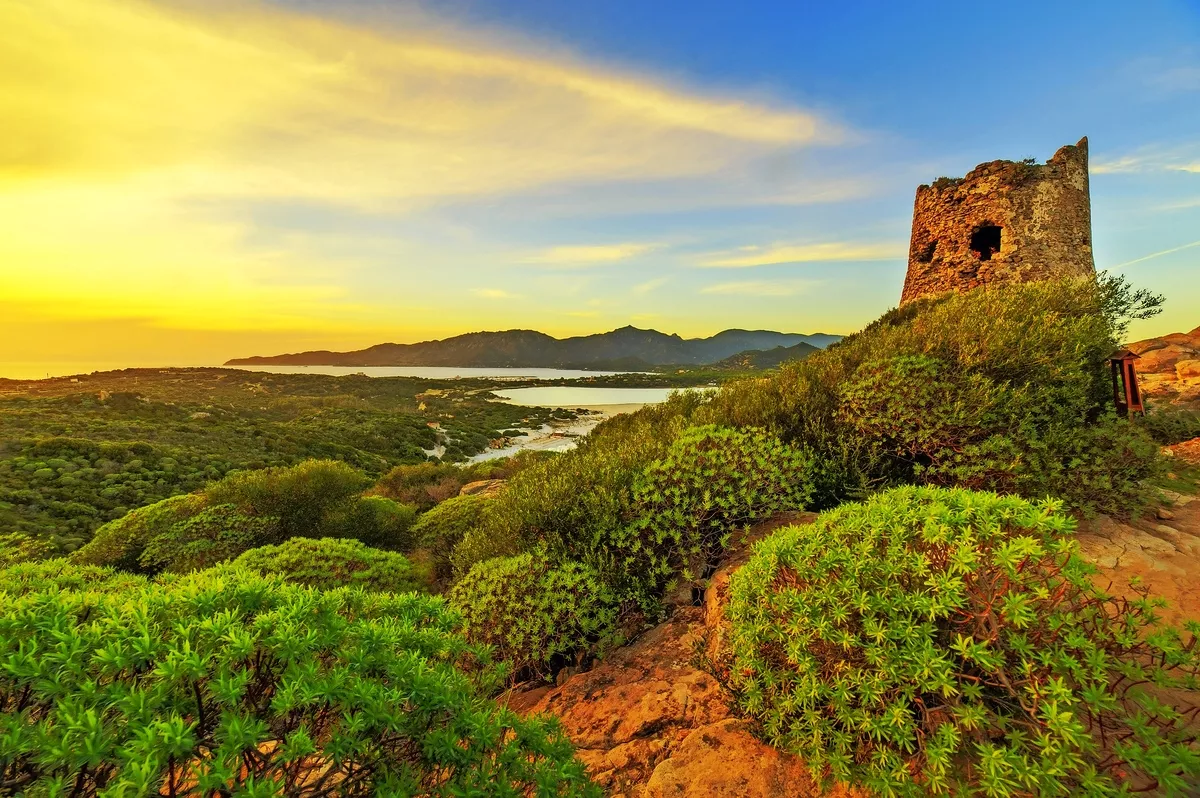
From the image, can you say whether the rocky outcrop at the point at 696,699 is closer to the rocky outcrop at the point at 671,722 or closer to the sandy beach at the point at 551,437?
the rocky outcrop at the point at 671,722

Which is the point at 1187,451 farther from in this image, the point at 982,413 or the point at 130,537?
the point at 130,537

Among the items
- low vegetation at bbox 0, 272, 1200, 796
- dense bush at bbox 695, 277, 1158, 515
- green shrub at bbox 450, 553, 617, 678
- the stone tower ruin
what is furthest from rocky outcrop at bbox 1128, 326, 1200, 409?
green shrub at bbox 450, 553, 617, 678

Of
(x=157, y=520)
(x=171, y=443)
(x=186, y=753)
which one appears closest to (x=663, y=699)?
(x=186, y=753)

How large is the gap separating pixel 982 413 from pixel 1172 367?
83.8 ft

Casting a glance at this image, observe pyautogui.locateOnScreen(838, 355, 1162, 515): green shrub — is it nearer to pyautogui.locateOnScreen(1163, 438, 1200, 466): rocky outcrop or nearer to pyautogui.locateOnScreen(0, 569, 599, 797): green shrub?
pyautogui.locateOnScreen(1163, 438, 1200, 466): rocky outcrop

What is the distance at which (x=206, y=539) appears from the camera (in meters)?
11.2

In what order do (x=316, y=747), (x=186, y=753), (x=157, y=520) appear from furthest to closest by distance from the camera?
(x=157, y=520) < (x=316, y=747) < (x=186, y=753)

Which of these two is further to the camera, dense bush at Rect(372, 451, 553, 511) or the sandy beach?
the sandy beach

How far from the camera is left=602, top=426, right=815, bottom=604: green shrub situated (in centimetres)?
622

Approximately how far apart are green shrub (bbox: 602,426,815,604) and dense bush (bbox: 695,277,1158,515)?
1.13 m

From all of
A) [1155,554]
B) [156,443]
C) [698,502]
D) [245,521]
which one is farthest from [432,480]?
[1155,554]

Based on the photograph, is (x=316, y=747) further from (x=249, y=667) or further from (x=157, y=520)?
(x=157, y=520)

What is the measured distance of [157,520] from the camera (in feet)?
39.0

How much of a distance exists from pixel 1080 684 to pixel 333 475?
50.2ft
